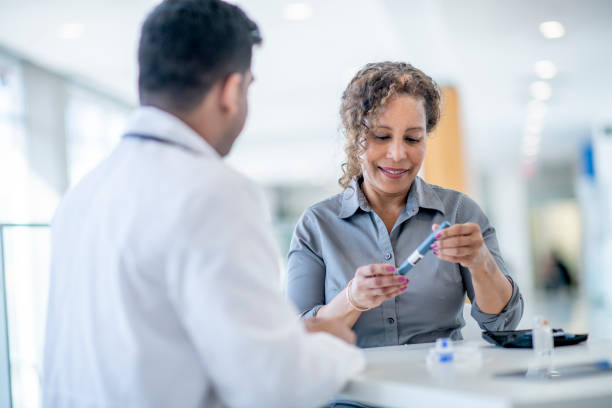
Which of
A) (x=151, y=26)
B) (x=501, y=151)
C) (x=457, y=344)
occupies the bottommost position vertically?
(x=457, y=344)

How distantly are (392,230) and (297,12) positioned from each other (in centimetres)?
481

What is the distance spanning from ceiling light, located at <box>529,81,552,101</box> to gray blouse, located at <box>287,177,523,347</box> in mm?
6751

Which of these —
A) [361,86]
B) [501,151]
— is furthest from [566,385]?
[501,151]

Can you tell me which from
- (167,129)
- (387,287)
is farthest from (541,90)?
(167,129)

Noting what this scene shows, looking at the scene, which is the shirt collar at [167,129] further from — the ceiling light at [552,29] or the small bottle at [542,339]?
the ceiling light at [552,29]

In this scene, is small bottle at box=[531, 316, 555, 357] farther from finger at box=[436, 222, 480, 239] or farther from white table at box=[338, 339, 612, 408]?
finger at box=[436, 222, 480, 239]

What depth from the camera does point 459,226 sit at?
1.43 meters

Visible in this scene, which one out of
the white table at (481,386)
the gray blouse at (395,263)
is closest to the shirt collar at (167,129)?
the white table at (481,386)

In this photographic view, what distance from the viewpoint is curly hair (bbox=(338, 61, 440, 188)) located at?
185 cm

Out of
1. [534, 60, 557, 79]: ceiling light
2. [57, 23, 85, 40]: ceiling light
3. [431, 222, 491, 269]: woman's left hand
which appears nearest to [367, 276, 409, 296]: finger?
[431, 222, 491, 269]: woman's left hand

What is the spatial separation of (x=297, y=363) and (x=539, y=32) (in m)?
5.97

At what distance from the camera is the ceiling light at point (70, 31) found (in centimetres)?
626

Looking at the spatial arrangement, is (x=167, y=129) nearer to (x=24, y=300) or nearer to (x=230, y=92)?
(x=230, y=92)

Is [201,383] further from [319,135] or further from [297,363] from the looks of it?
[319,135]
